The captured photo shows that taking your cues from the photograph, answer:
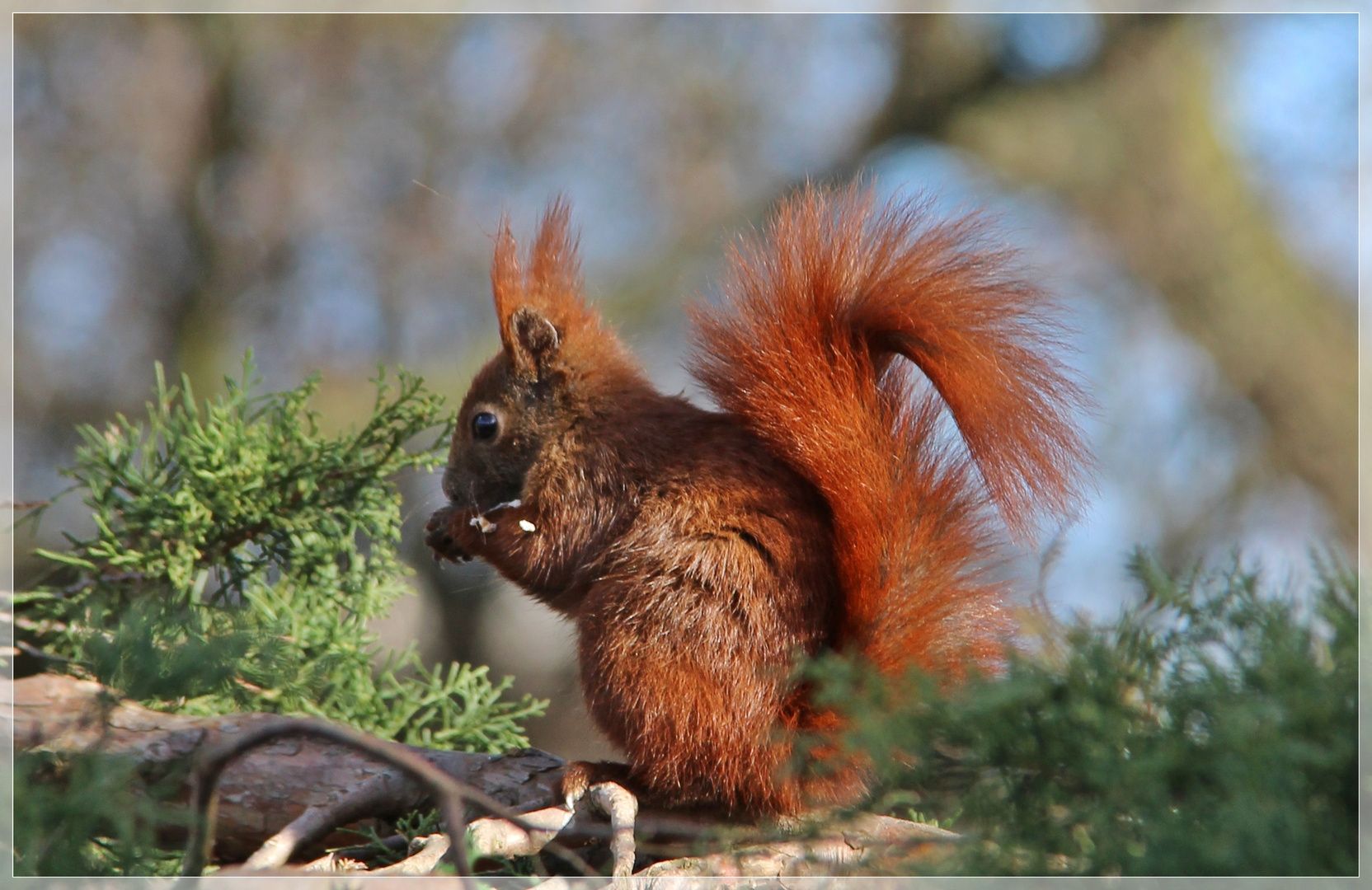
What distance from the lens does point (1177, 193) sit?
3031mm

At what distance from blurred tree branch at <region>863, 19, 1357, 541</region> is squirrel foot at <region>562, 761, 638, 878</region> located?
2.52 m

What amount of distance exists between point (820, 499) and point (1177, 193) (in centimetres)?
251

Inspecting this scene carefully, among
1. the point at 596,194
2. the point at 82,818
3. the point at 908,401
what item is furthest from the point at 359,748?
the point at 596,194

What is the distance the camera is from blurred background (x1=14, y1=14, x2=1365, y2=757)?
9.62 ft

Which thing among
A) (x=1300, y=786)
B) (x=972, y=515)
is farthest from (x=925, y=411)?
(x=1300, y=786)

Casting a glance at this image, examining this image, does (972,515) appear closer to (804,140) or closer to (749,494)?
(749,494)

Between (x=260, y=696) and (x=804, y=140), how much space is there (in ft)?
8.93

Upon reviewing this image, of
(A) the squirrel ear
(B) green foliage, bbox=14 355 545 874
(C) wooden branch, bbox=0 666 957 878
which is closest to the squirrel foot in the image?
(C) wooden branch, bbox=0 666 957 878

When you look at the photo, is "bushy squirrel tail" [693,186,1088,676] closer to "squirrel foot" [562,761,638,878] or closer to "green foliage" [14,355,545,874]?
"squirrel foot" [562,761,638,878]

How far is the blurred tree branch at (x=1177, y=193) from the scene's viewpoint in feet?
9.50

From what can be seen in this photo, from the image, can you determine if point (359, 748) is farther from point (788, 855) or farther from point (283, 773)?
point (283, 773)

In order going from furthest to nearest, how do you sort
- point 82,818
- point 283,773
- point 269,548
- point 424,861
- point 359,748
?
1. point 269,548
2. point 283,773
3. point 424,861
4. point 82,818
5. point 359,748

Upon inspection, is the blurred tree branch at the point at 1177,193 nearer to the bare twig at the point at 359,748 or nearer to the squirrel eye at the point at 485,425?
the squirrel eye at the point at 485,425

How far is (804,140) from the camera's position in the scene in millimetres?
3387
